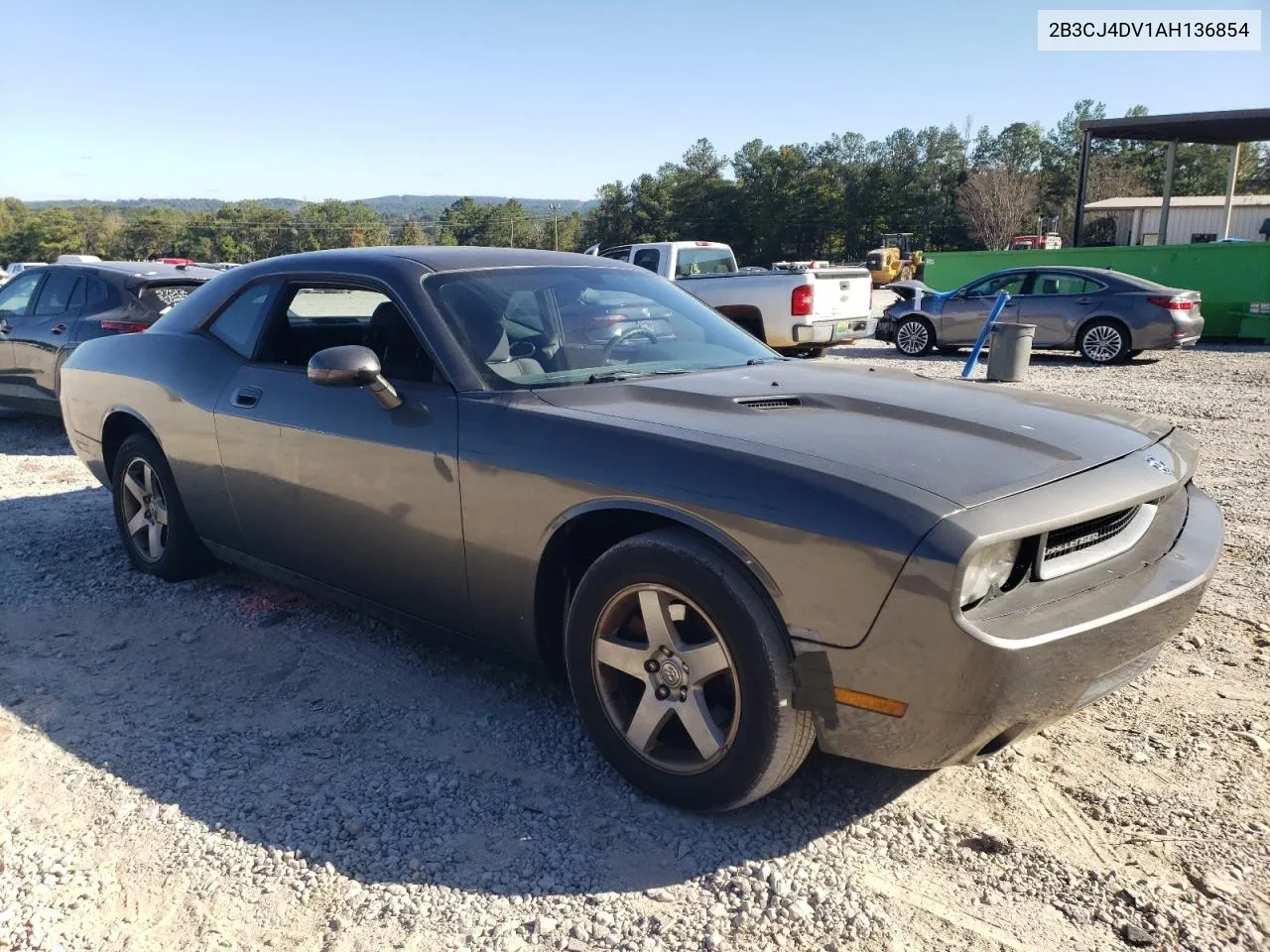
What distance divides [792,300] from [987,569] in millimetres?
11420

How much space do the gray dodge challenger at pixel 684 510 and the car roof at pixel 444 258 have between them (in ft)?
0.08

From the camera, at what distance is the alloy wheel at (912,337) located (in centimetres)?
1636

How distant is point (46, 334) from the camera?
8.65 m

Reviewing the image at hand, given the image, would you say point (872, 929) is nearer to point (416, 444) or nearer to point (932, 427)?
point (932, 427)

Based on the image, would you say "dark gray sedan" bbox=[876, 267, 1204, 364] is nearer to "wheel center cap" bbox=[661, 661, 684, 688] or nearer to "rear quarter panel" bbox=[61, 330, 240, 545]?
"rear quarter panel" bbox=[61, 330, 240, 545]

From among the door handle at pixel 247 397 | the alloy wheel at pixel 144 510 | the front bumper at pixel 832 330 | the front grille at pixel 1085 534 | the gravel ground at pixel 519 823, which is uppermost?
the door handle at pixel 247 397

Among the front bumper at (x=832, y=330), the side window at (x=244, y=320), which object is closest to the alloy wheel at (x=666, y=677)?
the side window at (x=244, y=320)

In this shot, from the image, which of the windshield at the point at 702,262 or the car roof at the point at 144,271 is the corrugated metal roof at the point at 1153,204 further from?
the car roof at the point at 144,271

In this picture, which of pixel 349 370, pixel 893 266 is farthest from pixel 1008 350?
pixel 893 266

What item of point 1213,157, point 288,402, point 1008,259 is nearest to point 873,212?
point 1213,157

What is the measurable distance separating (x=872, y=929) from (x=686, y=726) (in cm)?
69

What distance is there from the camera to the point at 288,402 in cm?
381

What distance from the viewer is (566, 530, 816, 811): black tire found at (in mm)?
2473

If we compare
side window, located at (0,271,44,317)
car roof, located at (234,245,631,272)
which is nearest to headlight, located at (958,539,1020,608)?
car roof, located at (234,245,631,272)
